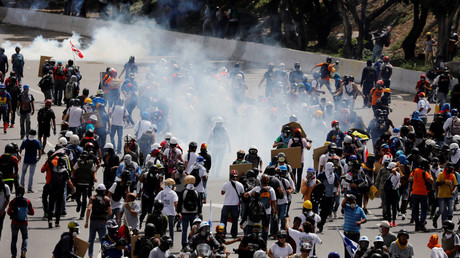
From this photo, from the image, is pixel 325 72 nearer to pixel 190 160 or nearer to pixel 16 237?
pixel 190 160

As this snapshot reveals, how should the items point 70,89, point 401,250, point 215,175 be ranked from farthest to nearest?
point 70,89, point 215,175, point 401,250

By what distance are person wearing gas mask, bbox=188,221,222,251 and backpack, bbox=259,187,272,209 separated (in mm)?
2218

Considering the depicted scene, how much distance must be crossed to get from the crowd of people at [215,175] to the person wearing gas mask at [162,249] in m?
0.02

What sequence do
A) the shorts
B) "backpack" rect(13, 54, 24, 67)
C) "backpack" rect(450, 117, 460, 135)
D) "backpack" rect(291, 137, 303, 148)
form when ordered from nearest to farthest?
"backpack" rect(291, 137, 303, 148), "backpack" rect(450, 117, 460, 135), the shorts, "backpack" rect(13, 54, 24, 67)

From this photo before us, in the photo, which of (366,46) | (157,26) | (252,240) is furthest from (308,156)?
(157,26)

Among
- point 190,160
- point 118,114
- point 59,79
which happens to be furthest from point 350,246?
point 59,79

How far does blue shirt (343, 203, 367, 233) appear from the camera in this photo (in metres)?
15.0

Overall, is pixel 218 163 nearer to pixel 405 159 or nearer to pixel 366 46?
pixel 405 159

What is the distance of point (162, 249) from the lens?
1296 cm

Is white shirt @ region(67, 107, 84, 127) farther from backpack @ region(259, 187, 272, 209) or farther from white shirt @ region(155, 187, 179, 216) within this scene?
backpack @ region(259, 187, 272, 209)

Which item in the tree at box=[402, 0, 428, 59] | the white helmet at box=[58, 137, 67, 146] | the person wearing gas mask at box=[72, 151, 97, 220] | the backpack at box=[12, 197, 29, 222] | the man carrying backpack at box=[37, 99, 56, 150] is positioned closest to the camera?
the backpack at box=[12, 197, 29, 222]

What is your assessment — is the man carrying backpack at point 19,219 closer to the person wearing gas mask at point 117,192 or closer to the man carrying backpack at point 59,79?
the person wearing gas mask at point 117,192

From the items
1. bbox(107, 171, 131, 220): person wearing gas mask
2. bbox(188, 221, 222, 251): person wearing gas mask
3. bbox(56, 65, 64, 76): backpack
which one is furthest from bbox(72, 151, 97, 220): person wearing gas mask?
bbox(56, 65, 64, 76): backpack

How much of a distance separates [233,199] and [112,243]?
2.74 meters
